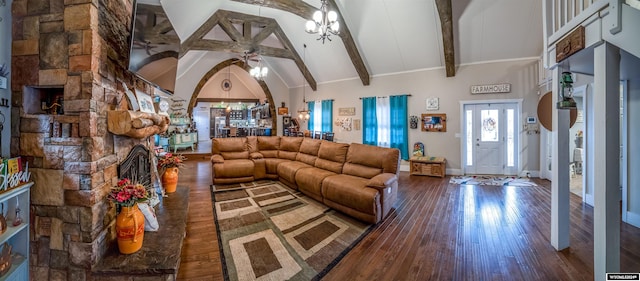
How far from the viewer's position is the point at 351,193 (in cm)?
326

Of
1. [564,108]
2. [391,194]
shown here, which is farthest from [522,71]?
[391,194]

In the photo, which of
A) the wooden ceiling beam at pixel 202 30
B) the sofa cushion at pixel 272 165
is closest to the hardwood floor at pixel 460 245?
the sofa cushion at pixel 272 165

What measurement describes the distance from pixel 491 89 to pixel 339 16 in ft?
13.3

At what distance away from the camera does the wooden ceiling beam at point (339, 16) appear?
5030 millimetres

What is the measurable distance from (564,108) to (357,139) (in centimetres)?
564

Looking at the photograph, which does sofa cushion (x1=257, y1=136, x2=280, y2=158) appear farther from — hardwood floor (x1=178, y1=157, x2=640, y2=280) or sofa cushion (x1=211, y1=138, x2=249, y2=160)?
hardwood floor (x1=178, y1=157, x2=640, y2=280)

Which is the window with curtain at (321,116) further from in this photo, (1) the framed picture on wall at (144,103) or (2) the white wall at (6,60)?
(2) the white wall at (6,60)

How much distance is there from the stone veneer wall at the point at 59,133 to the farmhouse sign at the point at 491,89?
695 centimetres

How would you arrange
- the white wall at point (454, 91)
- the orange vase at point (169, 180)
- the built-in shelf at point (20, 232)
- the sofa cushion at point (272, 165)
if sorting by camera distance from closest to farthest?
1. the built-in shelf at point (20, 232)
2. the orange vase at point (169, 180)
3. the sofa cushion at point (272, 165)
4. the white wall at point (454, 91)

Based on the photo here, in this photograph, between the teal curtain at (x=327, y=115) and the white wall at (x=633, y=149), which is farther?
the teal curtain at (x=327, y=115)

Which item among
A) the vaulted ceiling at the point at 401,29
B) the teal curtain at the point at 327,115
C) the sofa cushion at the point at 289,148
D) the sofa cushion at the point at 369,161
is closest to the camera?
the sofa cushion at the point at 369,161

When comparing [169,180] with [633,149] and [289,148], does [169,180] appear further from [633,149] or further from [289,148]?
[633,149]

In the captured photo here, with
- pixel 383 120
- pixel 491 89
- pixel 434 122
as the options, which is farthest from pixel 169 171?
pixel 491 89

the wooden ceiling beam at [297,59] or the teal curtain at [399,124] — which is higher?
the wooden ceiling beam at [297,59]
